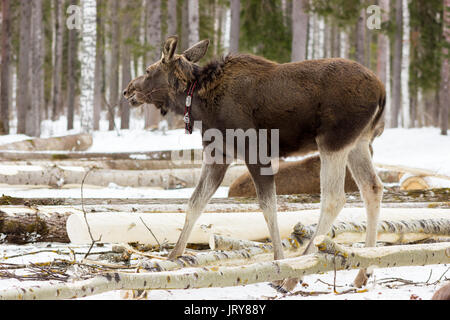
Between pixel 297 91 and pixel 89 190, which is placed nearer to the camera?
pixel 297 91

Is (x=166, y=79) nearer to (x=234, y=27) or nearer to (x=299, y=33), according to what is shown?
(x=299, y=33)

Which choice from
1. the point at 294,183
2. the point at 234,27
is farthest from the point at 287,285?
the point at 234,27

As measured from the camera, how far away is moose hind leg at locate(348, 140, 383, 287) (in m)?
4.60

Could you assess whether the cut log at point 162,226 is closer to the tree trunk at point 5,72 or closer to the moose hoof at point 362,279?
the moose hoof at point 362,279

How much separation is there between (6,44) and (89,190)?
13.2 meters

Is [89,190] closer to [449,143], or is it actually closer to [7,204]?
[7,204]

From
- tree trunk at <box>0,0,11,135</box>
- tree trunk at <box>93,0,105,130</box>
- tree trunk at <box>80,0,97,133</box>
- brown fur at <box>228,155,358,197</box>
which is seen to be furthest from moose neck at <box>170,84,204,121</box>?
tree trunk at <box>93,0,105,130</box>

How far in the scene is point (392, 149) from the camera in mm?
17469

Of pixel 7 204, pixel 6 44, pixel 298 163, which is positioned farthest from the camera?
pixel 6 44

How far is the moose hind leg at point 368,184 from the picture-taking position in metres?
4.60

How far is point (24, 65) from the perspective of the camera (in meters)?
20.1

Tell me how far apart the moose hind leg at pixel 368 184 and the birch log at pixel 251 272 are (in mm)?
636

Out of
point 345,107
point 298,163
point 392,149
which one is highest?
point 345,107
